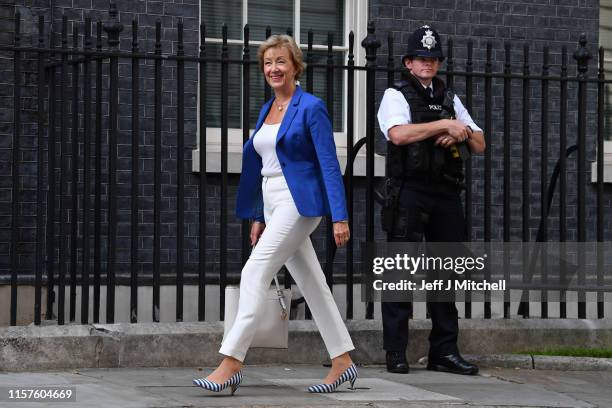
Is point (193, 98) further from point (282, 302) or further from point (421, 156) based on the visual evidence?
point (282, 302)

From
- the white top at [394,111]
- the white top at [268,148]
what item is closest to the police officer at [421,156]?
the white top at [394,111]

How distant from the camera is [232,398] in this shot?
7086mm

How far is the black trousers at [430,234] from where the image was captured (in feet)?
26.8

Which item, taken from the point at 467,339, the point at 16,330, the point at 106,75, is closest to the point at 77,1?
the point at 106,75

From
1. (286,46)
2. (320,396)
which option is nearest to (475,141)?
(286,46)

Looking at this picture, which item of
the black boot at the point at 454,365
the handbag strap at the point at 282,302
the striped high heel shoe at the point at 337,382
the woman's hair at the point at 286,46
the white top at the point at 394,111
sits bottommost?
the black boot at the point at 454,365

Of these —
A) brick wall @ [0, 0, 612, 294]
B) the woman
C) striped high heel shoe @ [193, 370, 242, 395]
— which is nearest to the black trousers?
the woman

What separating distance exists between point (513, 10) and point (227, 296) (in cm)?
544

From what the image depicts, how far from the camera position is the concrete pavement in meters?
6.96

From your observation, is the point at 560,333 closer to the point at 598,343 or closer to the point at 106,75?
the point at 598,343

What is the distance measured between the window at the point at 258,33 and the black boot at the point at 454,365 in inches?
121

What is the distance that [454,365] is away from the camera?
332 inches

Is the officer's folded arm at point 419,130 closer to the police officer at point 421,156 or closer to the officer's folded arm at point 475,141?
the police officer at point 421,156

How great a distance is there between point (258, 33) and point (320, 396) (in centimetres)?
462
